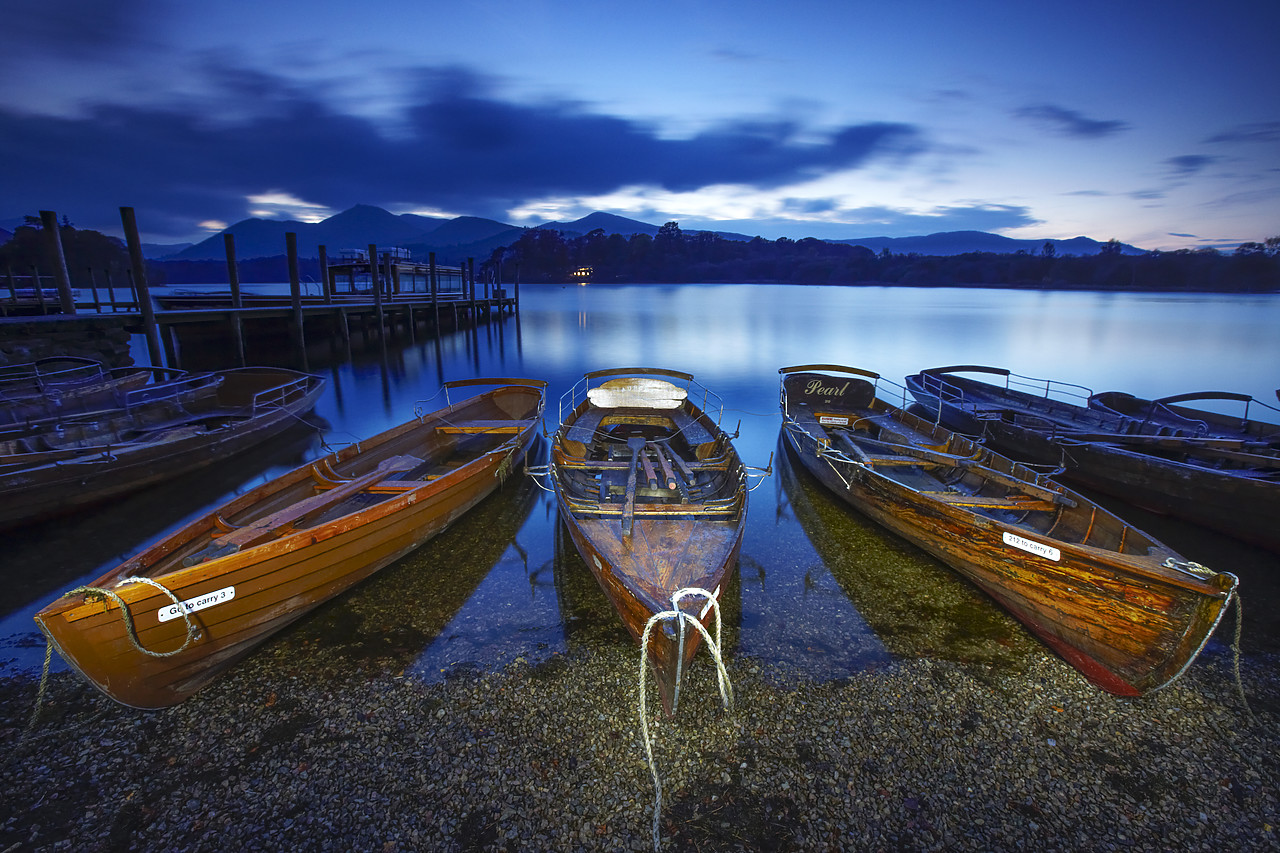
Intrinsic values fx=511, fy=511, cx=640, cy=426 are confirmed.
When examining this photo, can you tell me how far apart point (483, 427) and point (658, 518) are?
6294 mm

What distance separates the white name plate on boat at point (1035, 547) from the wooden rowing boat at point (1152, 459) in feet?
14.1

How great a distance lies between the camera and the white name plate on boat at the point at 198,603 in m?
4.87

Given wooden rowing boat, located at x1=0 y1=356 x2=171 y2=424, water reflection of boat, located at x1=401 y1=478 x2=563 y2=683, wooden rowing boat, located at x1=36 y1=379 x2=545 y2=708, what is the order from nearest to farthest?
wooden rowing boat, located at x1=36 y1=379 x2=545 y2=708 < water reflection of boat, located at x1=401 y1=478 x2=563 y2=683 < wooden rowing boat, located at x1=0 y1=356 x2=171 y2=424

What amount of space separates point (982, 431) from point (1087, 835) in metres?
11.0

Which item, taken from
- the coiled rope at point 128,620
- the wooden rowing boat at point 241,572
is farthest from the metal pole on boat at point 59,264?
the coiled rope at point 128,620

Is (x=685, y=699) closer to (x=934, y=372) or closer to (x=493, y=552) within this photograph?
(x=493, y=552)

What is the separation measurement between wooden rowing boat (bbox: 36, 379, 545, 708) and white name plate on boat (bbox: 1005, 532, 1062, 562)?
792 cm

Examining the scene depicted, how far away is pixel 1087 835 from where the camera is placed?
→ 163 inches

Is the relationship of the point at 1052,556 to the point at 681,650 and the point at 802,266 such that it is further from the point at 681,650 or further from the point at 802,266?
the point at 802,266

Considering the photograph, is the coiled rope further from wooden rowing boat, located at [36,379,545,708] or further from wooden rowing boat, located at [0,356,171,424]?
wooden rowing boat, located at [0,356,171,424]

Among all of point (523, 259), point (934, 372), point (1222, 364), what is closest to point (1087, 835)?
point (934, 372)

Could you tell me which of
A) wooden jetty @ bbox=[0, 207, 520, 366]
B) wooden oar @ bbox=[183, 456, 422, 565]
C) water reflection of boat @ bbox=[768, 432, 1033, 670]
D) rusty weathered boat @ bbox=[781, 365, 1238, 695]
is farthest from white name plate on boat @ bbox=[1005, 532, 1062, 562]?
wooden jetty @ bbox=[0, 207, 520, 366]

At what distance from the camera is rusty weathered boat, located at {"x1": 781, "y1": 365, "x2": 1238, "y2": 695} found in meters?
4.94

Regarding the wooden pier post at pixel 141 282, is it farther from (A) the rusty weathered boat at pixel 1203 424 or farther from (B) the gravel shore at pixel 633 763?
(A) the rusty weathered boat at pixel 1203 424
